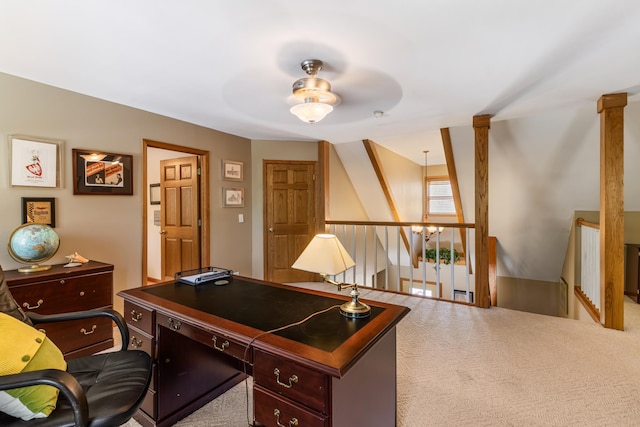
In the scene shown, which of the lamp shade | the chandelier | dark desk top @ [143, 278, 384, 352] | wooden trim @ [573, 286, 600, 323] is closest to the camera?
dark desk top @ [143, 278, 384, 352]

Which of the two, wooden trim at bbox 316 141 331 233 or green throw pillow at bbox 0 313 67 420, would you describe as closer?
green throw pillow at bbox 0 313 67 420

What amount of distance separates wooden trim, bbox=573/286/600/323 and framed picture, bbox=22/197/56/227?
533 centimetres

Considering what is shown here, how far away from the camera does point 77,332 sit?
2225 millimetres

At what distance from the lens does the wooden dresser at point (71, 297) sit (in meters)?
2.06

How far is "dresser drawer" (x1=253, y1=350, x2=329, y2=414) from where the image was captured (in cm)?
104

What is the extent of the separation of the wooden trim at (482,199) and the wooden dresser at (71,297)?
12.2 feet

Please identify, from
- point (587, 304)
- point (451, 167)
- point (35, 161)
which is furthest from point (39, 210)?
point (587, 304)

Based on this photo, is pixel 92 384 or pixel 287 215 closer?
pixel 92 384

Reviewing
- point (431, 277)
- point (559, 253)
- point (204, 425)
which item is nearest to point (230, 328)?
point (204, 425)

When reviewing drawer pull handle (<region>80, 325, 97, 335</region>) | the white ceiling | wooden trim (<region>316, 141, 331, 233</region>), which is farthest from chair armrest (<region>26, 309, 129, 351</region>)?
wooden trim (<region>316, 141, 331, 233</region>)

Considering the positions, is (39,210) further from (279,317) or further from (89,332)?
(279,317)

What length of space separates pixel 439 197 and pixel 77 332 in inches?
265

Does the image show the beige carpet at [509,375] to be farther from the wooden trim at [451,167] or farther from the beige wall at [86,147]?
the beige wall at [86,147]

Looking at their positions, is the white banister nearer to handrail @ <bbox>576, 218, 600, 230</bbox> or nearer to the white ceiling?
handrail @ <bbox>576, 218, 600, 230</bbox>
